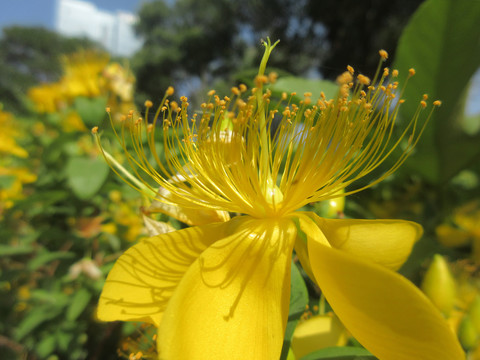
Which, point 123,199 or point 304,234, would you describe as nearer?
point 304,234

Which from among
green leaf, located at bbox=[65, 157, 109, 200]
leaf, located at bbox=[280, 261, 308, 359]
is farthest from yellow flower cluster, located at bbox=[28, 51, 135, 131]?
leaf, located at bbox=[280, 261, 308, 359]

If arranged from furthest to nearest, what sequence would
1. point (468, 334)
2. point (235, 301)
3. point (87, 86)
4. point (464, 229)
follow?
point (87, 86)
point (464, 229)
point (468, 334)
point (235, 301)

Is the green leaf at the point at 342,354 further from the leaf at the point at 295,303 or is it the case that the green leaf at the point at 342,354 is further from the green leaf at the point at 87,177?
the green leaf at the point at 87,177

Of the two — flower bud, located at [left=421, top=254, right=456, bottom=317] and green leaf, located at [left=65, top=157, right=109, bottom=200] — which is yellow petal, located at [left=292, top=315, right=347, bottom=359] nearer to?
flower bud, located at [left=421, top=254, right=456, bottom=317]

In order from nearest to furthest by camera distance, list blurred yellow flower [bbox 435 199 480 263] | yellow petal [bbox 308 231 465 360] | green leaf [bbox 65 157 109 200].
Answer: yellow petal [bbox 308 231 465 360], green leaf [bbox 65 157 109 200], blurred yellow flower [bbox 435 199 480 263]

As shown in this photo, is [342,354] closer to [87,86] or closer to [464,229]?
[464,229]

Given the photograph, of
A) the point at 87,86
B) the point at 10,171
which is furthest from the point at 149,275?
the point at 10,171
